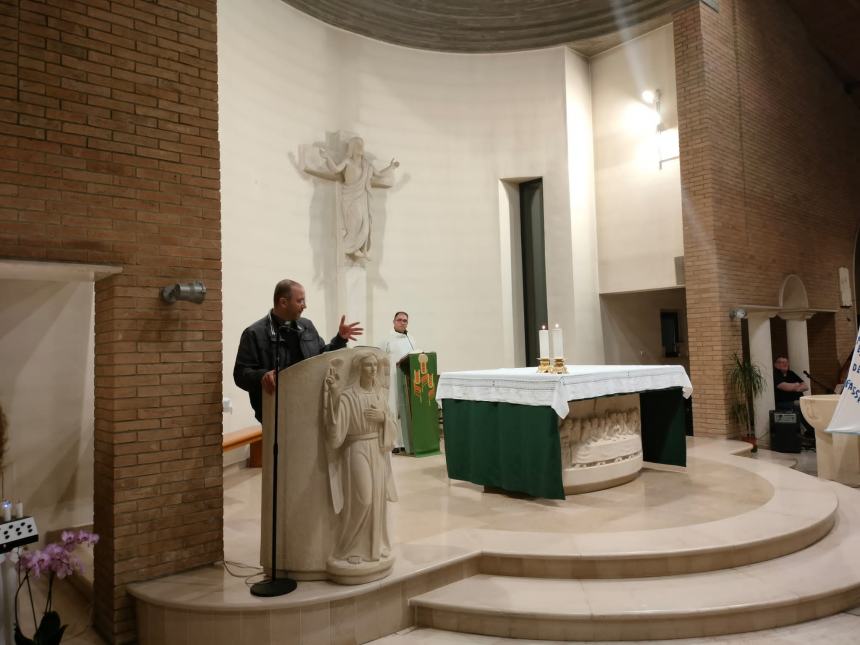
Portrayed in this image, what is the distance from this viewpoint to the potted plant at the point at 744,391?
8.92 metres

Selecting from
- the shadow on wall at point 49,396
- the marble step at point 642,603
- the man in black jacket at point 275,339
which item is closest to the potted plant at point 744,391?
the marble step at point 642,603

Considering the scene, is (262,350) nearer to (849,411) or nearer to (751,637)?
(751,637)

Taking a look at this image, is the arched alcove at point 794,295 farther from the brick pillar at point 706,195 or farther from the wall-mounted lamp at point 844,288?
the brick pillar at point 706,195

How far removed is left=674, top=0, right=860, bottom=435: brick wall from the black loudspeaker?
1.85ft

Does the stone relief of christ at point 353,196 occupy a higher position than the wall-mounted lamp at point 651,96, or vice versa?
the wall-mounted lamp at point 651,96

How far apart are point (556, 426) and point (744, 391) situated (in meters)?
5.08

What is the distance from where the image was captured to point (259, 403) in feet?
13.7

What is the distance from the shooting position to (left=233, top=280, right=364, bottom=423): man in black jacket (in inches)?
156

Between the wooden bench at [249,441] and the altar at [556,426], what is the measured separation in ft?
6.32

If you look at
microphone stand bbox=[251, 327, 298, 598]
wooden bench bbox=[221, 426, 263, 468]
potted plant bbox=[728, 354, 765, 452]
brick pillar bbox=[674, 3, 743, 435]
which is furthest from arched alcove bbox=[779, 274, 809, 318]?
microphone stand bbox=[251, 327, 298, 598]

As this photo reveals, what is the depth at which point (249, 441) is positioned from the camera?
6484 mm

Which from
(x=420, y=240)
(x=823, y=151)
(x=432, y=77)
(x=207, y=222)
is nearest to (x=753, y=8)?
(x=823, y=151)

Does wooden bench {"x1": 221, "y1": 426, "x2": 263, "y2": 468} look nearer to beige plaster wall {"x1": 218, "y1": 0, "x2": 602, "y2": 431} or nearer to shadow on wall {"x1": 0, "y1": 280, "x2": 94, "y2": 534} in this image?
beige plaster wall {"x1": 218, "y1": 0, "x2": 602, "y2": 431}

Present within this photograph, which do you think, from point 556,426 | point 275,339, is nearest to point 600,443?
point 556,426
